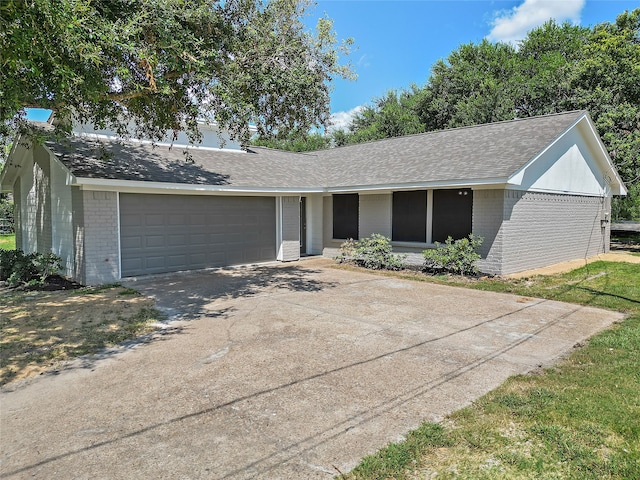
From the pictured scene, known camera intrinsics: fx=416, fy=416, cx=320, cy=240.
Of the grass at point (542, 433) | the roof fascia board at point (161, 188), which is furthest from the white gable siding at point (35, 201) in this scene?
the grass at point (542, 433)

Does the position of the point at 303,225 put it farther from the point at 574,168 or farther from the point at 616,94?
the point at 616,94

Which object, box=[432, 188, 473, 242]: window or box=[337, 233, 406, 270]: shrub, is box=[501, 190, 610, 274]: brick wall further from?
box=[337, 233, 406, 270]: shrub

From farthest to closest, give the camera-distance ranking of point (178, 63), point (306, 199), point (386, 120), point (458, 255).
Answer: point (386, 120), point (306, 199), point (458, 255), point (178, 63)

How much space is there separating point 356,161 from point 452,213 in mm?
5834

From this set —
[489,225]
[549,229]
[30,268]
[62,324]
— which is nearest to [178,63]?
[62,324]

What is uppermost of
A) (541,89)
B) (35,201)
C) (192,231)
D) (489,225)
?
(541,89)

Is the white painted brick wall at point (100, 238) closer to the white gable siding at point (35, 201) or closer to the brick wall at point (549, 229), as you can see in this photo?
the white gable siding at point (35, 201)

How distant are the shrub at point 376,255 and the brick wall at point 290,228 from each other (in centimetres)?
202

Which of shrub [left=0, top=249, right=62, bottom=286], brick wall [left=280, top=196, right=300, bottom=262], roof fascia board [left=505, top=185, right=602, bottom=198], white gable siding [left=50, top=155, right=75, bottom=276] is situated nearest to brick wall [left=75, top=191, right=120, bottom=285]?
white gable siding [left=50, top=155, right=75, bottom=276]

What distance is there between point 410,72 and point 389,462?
3406 cm

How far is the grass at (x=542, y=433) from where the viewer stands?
9.46 ft

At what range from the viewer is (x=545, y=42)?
29203 millimetres

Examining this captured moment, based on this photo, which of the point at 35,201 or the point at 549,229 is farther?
the point at 35,201

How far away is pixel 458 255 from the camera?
1124 cm
